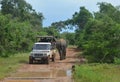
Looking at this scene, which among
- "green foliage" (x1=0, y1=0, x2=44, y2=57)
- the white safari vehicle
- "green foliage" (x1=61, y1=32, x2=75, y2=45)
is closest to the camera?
the white safari vehicle

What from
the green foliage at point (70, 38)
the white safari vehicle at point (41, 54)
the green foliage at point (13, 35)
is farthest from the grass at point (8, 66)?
the green foliage at point (70, 38)

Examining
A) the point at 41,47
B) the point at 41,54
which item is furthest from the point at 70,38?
the point at 41,54

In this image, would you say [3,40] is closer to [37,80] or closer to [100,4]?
[37,80]

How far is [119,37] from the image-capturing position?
37.2 meters

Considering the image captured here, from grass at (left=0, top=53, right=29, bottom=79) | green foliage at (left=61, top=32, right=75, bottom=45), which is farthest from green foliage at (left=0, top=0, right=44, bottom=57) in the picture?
green foliage at (left=61, top=32, right=75, bottom=45)

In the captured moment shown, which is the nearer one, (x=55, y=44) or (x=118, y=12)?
(x=55, y=44)

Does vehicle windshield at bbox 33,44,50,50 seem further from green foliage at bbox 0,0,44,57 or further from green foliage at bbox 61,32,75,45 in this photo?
green foliage at bbox 61,32,75,45

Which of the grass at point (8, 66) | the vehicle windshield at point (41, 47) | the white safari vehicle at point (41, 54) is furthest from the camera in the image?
the vehicle windshield at point (41, 47)

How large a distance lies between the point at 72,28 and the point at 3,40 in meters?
76.5

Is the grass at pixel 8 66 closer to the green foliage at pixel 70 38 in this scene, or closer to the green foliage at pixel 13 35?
the green foliage at pixel 13 35

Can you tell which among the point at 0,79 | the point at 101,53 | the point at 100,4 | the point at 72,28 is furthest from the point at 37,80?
the point at 72,28

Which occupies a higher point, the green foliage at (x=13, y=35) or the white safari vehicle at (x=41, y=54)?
the green foliage at (x=13, y=35)

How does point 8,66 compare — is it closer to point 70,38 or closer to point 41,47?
point 41,47

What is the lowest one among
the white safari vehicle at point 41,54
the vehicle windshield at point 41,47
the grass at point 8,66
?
the grass at point 8,66
